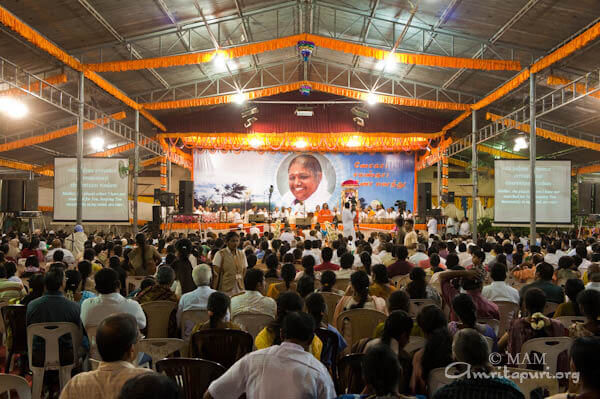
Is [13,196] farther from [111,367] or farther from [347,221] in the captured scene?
[111,367]

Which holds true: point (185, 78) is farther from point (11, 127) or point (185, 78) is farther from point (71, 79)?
point (11, 127)

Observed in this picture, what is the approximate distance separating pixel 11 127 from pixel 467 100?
1451cm

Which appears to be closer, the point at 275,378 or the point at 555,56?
the point at 275,378

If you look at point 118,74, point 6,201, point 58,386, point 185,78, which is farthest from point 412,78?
point 58,386

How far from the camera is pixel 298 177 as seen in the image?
70.2 ft

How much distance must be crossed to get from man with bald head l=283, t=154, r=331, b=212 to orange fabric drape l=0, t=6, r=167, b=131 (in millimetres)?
8121

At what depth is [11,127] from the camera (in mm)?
15289

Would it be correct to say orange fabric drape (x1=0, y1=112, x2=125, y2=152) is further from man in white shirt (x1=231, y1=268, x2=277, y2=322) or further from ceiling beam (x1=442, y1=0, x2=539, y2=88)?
man in white shirt (x1=231, y1=268, x2=277, y2=322)

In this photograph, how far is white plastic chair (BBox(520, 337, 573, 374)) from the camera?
283cm

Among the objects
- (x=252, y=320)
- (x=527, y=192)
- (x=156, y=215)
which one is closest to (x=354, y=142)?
(x=156, y=215)

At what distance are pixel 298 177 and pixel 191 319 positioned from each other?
17772mm

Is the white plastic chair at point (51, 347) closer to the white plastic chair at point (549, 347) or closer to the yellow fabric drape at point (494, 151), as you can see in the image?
the white plastic chair at point (549, 347)

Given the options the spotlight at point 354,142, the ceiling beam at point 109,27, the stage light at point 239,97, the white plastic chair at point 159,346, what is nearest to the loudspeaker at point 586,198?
the spotlight at point 354,142

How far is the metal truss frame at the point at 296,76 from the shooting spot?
52.0ft
